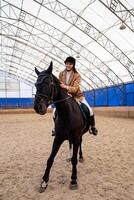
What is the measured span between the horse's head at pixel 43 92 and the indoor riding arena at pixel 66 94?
0.02 metres

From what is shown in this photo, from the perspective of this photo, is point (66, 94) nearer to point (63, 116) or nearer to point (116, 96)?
point (63, 116)

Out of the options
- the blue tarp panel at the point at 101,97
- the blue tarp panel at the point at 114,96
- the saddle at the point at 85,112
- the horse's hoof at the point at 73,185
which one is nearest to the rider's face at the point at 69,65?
the saddle at the point at 85,112

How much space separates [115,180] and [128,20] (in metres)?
14.4

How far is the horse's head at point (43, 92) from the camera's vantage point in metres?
3.41

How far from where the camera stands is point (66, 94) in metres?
4.14

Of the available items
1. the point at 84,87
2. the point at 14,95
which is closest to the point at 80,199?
the point at 84,87

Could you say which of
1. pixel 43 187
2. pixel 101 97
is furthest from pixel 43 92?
pixel 101 97

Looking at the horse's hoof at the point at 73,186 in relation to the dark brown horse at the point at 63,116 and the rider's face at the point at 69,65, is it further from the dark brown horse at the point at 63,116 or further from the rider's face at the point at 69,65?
the rider's face at the point at 69,65

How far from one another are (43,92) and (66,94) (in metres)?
0.72

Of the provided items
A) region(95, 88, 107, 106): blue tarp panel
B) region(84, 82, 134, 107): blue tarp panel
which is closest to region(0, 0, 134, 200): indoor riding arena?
region(95, 88, 107, 106): blue tarp panel

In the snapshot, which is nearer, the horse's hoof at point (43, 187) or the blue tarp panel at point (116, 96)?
the horse's hoof at point (43, 187)

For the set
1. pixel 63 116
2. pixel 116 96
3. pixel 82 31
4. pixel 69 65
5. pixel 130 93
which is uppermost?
pixel 82 31

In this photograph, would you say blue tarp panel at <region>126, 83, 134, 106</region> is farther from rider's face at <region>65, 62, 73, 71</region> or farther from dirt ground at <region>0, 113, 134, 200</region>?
rider's face at <region>65, 62, 73, 71</region>

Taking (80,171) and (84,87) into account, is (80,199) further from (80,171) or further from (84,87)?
(84,87)
